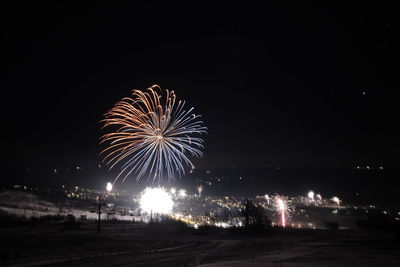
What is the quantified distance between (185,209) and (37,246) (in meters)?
89.0

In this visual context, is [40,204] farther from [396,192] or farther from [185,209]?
[396,192]

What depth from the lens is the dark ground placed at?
2044cm

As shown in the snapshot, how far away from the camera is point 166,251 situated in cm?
2602

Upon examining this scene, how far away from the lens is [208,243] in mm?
31016

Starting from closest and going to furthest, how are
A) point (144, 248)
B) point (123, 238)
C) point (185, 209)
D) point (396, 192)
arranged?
point (144, 248)
point (123, 238)
point (185, 209)
point (396, 192)

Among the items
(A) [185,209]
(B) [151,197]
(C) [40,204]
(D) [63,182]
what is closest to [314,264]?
(B) [151,197]

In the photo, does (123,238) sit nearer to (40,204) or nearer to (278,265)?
(278,265)

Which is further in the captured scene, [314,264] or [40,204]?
[40,204]

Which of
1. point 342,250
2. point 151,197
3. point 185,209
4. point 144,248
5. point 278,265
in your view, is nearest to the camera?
point 278,265

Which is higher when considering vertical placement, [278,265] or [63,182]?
[63,182]

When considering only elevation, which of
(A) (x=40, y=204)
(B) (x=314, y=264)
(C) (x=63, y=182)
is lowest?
(B) (x=314, y=264)

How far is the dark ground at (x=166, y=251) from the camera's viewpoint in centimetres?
2044

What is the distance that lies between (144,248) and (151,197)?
3474 centimetres

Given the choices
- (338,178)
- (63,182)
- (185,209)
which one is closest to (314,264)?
(185,209)
